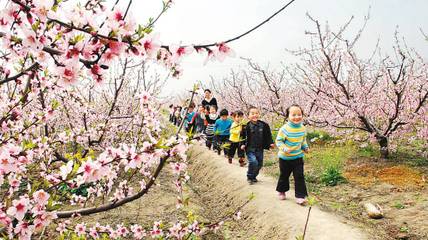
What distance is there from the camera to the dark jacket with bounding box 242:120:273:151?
24.8 feet

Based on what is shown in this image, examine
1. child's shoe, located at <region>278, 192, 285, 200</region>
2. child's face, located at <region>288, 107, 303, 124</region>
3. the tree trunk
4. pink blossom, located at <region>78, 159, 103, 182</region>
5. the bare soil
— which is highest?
child's face, located at <region>288, 107, 303, 124</region>

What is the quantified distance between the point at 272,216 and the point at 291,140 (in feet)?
4.15

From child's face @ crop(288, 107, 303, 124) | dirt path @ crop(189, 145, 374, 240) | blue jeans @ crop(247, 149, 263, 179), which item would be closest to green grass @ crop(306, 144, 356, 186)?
dirt path @ crop(189, 145, 374, 240)

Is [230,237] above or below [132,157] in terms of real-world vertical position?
below

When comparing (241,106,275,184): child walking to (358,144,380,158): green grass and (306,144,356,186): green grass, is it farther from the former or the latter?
(358,144,380,158): green grass

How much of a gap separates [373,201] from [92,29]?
6.23m

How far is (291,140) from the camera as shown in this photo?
19.2 ft

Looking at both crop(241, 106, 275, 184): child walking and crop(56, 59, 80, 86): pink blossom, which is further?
crop(241, 106, 275, 184): child walking

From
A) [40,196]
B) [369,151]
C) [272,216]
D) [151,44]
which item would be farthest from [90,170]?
Answer: [369,151]

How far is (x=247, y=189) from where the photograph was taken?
7.47 metres

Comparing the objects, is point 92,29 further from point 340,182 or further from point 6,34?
point 340,182

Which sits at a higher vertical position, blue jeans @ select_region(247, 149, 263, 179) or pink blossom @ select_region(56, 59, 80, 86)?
pink blossom @ select_region(56, 59, 80, 86)

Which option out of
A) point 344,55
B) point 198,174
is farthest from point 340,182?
point 198,174

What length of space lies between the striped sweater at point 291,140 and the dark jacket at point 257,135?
1.59 meters
